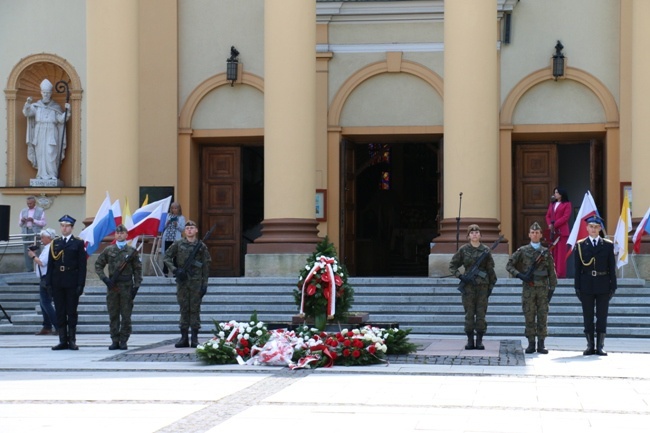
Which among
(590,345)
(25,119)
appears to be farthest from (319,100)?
(590,345)

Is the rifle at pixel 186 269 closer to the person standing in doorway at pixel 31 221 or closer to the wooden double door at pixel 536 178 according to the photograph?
the person standing in doorway at pixel 31 221

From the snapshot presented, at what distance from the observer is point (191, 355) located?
16.6m

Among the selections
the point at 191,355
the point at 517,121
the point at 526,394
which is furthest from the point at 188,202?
the point at 526,394

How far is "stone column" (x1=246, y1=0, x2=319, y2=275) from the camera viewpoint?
23.7m

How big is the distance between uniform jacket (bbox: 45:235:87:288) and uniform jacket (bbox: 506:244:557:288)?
597cm

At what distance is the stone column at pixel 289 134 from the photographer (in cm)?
2366

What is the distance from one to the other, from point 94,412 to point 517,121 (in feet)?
57.1

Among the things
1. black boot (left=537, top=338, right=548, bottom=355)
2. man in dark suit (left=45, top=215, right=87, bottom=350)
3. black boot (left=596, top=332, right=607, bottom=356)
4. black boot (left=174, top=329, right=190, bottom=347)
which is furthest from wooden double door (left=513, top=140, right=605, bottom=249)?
man in dark suit (left=45, top=215, right=87, bottom=350)

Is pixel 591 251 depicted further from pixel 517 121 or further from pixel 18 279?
pixel 18 279

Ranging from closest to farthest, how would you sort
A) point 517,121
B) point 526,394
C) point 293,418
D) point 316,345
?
1. point 293,418
2. point 526,394
3. point 316,345
4. point 517,121

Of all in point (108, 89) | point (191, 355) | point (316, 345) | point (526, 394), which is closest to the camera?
point (526, 394)

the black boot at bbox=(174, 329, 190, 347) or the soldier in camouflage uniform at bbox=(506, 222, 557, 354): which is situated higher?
the soldier in camouflage uniform at bbox=(506, 222, 557, 354)

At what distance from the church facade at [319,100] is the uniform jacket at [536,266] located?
777cm

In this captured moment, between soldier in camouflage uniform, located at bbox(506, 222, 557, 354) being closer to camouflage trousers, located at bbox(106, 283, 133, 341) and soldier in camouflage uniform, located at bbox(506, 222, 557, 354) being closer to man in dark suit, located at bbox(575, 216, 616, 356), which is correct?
man in dark suit, located at bbox(575, 216, 616, 356)
